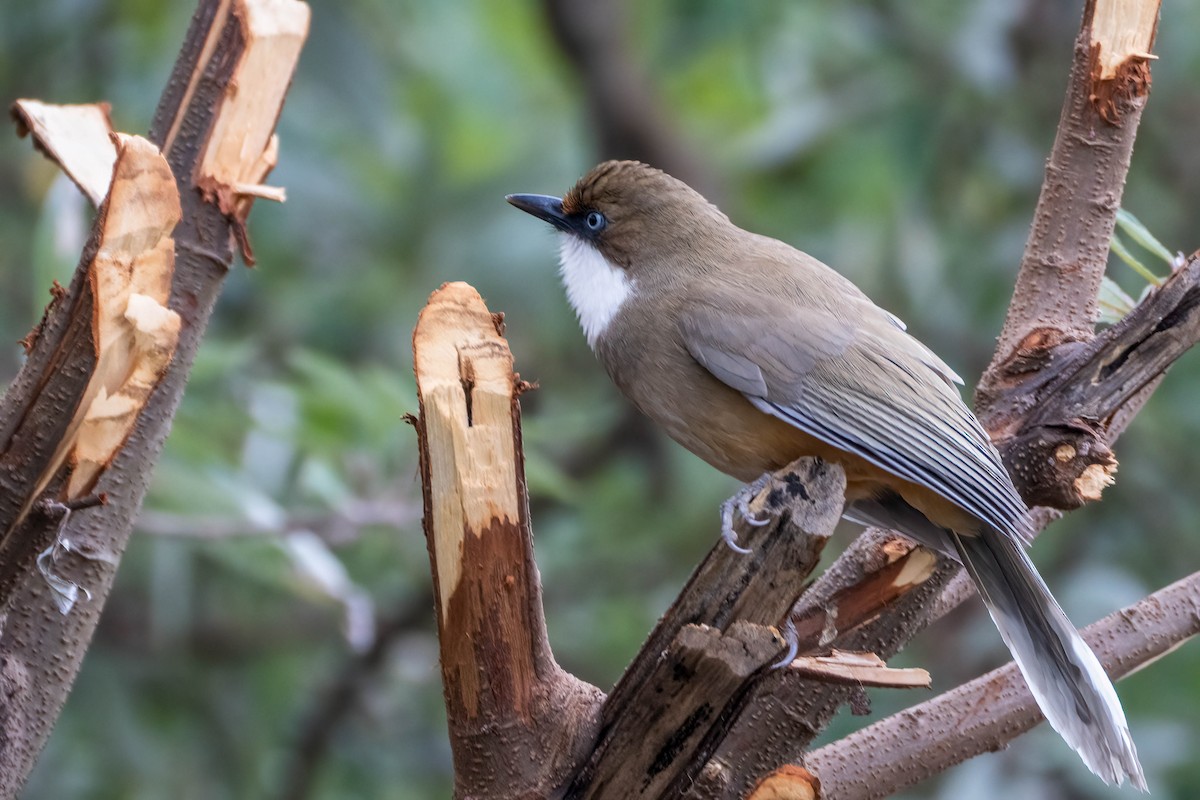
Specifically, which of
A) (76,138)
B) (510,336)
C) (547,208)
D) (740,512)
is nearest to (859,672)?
(740,512)

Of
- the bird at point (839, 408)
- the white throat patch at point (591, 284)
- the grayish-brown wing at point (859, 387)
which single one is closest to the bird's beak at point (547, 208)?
the white throat patch at point (591, 284)

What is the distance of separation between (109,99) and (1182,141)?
13.5 ft

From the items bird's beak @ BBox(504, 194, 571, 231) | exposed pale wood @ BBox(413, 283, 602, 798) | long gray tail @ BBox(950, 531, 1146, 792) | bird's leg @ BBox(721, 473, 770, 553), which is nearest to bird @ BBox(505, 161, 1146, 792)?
long gray tail @ BBox(950, 531, 1146, 792)

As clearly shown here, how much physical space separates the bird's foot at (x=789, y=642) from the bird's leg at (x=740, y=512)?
0.14 m

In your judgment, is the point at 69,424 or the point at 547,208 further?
the point at 547,208

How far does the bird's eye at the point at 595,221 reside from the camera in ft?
11.5

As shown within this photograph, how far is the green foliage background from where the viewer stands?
443 cm

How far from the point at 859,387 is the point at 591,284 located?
0.77 meters

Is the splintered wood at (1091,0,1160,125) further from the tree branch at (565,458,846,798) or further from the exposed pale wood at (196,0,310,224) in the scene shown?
the exposed pale wood at (196,0,310,224)

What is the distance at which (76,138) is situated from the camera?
2.86 meters

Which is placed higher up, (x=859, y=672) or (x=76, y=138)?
(x=76, y=138)

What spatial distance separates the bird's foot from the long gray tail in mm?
599

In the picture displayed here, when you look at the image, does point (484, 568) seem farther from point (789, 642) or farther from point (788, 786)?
point (788, 786)

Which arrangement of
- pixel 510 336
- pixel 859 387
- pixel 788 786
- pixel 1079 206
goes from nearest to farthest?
pixel 788 786 < pixel 859 387 < pixel 1079 206 < pixel 510 336
